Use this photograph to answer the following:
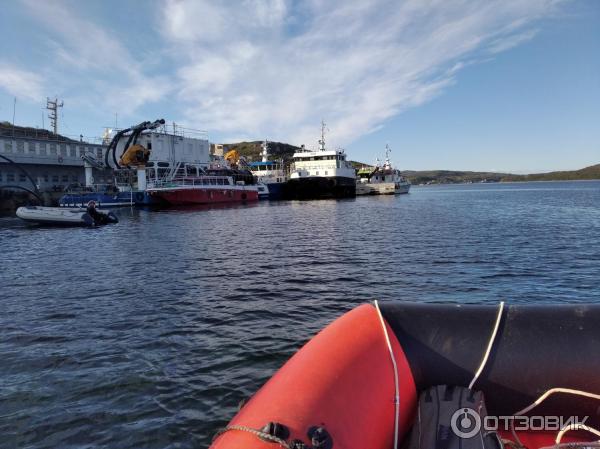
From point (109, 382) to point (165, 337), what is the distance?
5.07 feet

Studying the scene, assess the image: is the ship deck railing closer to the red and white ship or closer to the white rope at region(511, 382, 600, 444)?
the red and white ship

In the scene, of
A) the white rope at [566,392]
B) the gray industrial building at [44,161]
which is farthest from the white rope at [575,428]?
the gray industrial building at [44,161]

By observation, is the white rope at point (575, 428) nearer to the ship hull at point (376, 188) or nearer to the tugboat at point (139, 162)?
the tugboat at point (139, 162)

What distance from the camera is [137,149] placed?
43.5 metres

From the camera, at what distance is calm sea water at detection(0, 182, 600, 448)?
4.48 m

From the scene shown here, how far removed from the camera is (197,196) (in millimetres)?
44438

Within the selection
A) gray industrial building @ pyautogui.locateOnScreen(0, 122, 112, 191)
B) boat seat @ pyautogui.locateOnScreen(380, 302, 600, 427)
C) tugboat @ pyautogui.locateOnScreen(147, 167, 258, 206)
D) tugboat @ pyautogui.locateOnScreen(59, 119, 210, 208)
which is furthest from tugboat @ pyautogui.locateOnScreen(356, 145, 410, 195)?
boat seat @ pyautogui.locateOnScreen(380, 302, 600, 427)

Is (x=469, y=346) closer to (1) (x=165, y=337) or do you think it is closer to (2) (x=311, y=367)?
(2) (x=311, y=367)

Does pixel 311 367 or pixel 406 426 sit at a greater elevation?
pixel 311 367

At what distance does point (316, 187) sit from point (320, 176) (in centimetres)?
175

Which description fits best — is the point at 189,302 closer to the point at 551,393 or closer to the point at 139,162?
the point at 551,393

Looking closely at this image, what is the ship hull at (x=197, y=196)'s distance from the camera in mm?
42375

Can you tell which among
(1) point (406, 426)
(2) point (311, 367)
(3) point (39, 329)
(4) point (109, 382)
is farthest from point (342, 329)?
(3) point (39, 329)

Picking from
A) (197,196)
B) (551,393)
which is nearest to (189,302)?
(551,393)
